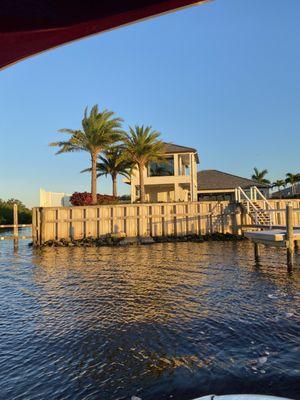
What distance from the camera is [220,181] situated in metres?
44.7

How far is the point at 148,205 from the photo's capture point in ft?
82.9

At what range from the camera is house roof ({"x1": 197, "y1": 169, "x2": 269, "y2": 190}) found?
42.9m

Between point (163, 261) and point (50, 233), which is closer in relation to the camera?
point (163, 261)

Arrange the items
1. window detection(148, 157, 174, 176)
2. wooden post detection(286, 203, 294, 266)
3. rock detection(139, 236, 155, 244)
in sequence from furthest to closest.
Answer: window detection(148, 157, 174, 176), rock detection(139, 236, 155, 244), wooden post detection(286, 203, 294, 266)

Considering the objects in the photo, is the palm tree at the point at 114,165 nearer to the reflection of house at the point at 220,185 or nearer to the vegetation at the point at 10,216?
the reflection of house at the point at 220,185

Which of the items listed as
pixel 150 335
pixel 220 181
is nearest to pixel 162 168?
pixel 220 181

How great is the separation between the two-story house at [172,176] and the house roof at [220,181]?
3.75m

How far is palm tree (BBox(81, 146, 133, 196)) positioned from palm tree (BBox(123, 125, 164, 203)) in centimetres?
118

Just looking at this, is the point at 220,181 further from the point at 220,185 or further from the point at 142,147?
the point at 142,147

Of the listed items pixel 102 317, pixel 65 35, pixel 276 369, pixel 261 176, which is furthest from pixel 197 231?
pixel 261 176

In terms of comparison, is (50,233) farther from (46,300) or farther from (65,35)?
(65,35)

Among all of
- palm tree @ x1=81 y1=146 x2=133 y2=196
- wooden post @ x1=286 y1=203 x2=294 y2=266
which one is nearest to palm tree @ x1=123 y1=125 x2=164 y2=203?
palm tree @ x1=81 y1=146 x2=133 y2=196

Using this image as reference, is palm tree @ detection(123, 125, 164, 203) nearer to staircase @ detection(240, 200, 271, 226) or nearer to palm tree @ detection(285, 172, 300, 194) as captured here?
staircase @ detection(240, 200, 271, 226)

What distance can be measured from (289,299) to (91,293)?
480cm
